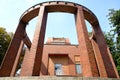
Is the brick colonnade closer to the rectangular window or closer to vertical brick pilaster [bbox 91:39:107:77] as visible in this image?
vertical brick pilaster [bbox 91:39:107:77]

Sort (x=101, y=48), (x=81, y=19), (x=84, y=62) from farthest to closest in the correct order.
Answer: (x=101, y=48) → (x=81, y=19) → (x=84, y=62)

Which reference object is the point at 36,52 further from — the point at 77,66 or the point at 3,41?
the point at 3,41

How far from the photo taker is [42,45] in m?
8.29

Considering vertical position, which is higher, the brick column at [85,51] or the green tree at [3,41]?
the green tree at [3,41]

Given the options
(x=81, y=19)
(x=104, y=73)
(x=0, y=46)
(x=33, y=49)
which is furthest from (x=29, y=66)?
(x=0, y=46)

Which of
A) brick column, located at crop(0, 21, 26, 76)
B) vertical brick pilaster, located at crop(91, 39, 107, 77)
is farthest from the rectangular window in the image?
brick column, located at crop(0, 21, 26, 76)

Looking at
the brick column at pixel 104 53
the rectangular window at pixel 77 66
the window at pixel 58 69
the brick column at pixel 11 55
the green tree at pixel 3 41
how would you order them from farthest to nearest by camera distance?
the green tree at pixel 3 41 < the rectangular window at pixel 77 66 < the window at pixel 58 69 < the brick column at pixel 104 53 < the brick column at pixel 11 55

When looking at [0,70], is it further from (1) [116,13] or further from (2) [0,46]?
(1) [116,13]

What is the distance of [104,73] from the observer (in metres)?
10.2

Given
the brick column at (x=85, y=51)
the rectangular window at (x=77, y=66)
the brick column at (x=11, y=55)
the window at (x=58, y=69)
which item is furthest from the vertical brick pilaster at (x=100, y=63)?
the window at (x=58, y=69)

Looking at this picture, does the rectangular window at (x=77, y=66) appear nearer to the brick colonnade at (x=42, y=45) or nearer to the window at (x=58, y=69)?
the window at (x=58, y=69)

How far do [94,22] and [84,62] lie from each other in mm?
4794

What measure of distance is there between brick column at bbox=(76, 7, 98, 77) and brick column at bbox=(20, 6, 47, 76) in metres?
2.43

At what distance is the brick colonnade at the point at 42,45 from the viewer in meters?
7.35
